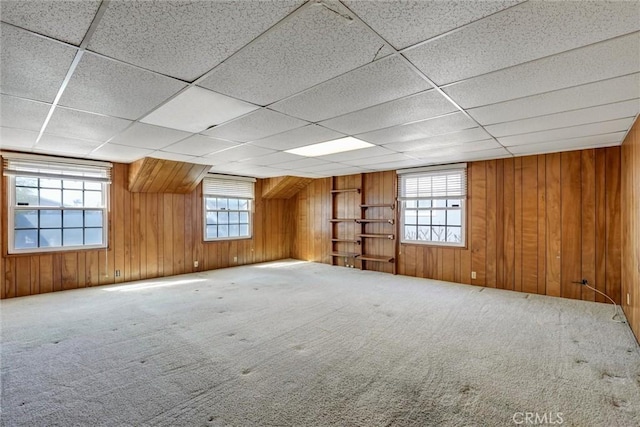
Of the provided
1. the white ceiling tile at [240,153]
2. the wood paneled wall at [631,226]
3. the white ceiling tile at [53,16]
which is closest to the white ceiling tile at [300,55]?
the white ceiling tile at [53,16]

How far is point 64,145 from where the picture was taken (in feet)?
12.8

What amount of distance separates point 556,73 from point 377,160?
10.4 feet

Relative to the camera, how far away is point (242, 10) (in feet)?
4.38

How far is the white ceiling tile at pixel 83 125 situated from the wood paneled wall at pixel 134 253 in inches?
75.4

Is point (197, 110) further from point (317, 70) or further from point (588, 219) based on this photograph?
point (588, 219)

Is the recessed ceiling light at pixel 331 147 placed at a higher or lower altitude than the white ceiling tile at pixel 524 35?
lower

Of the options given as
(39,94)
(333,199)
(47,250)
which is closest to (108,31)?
(39,94)

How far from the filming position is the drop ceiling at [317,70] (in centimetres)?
137

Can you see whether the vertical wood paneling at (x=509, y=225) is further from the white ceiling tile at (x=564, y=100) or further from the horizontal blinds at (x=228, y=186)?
the horizontal blinds at (x=228, y=186)

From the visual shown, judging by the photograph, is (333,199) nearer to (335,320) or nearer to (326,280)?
(326,280)

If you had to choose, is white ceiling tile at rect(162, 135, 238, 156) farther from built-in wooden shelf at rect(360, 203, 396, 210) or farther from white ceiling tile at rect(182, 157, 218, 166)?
built-in wooden shelf at rect(360, 203, 396, 210)

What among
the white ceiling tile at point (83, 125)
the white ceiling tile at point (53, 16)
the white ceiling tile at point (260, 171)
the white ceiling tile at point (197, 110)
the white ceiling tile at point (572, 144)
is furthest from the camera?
the white ceiling tile at point (260, 171)

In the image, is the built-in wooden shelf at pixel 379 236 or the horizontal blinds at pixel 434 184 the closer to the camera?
the horizontal blinds at pixel 434 184

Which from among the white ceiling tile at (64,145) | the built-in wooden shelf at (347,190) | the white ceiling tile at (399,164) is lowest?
the built-in wooden shelf at (347,190)
